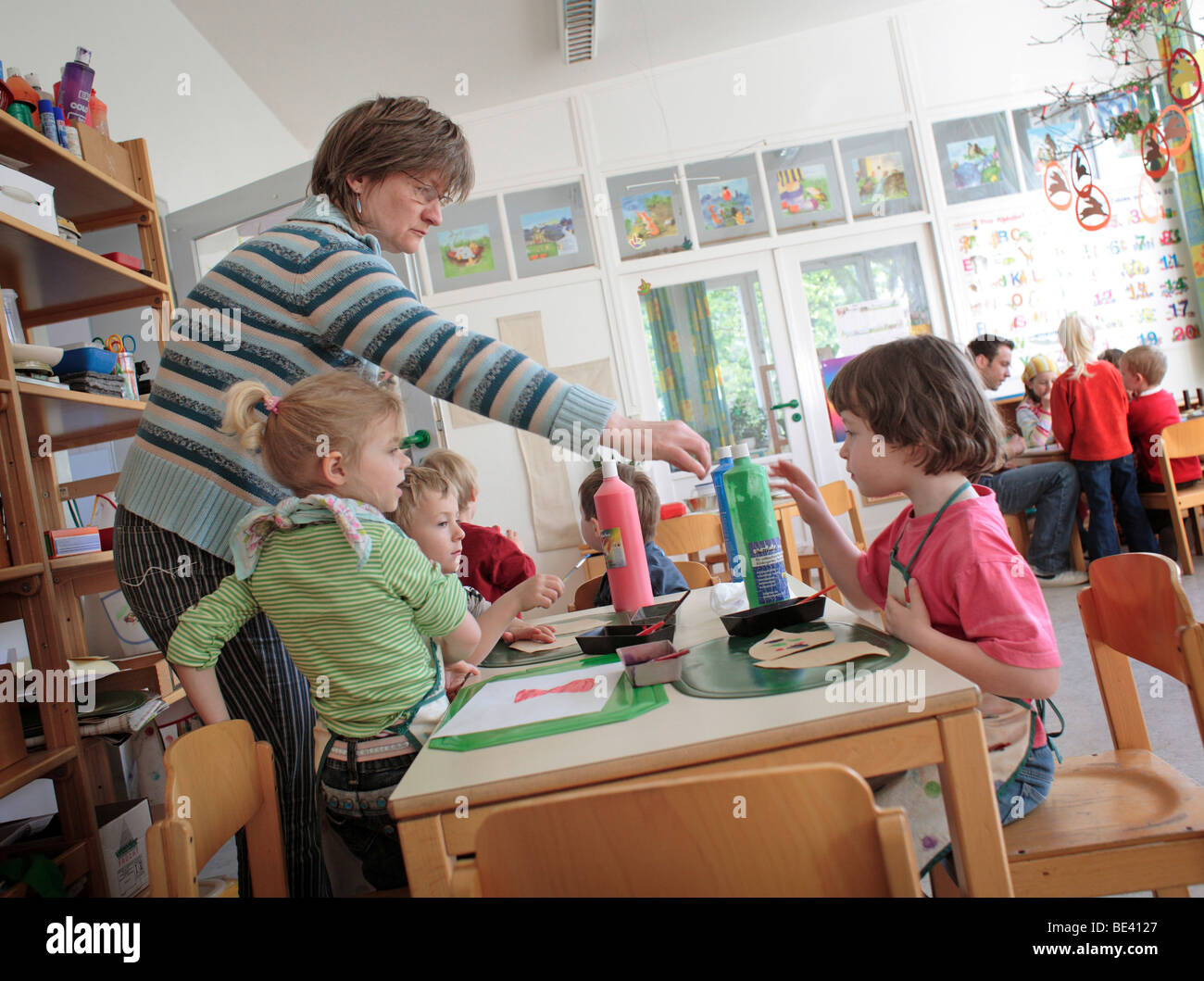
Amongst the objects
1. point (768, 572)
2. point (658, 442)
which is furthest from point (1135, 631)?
point (658, 442)

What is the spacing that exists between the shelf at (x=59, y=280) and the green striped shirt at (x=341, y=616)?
1265 millimetres

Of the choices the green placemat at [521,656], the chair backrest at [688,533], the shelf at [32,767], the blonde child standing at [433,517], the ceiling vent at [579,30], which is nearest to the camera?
the green placemat at [521,656]

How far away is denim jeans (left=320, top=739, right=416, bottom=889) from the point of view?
1.13 metres

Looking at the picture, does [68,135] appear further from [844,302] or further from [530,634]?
[844,302]

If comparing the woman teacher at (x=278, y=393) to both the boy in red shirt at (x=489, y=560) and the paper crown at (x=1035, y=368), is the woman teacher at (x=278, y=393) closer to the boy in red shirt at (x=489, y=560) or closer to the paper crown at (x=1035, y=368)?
the boy in red shirt at (x=489, y=560)

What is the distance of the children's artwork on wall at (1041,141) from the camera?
550 cm

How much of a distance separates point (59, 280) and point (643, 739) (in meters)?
2.31

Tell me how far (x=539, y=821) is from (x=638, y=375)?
202 inches

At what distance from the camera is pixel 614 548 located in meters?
1.41

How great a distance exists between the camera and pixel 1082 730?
2.15m

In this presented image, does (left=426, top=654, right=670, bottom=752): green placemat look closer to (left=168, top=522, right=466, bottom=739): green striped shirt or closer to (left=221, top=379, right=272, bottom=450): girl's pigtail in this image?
(left=168, top=522, right=466, bottom=739): green striped shirt

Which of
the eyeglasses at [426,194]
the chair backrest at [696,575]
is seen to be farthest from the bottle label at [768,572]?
the eyeglasses at [426,194]

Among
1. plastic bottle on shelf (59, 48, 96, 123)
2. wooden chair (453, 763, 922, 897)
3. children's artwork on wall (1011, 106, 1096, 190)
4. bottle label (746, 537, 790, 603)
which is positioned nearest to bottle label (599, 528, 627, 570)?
bottle label (746, 537, 790, 603)

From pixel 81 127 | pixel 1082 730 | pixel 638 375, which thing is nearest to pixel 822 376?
pixel 638 375
